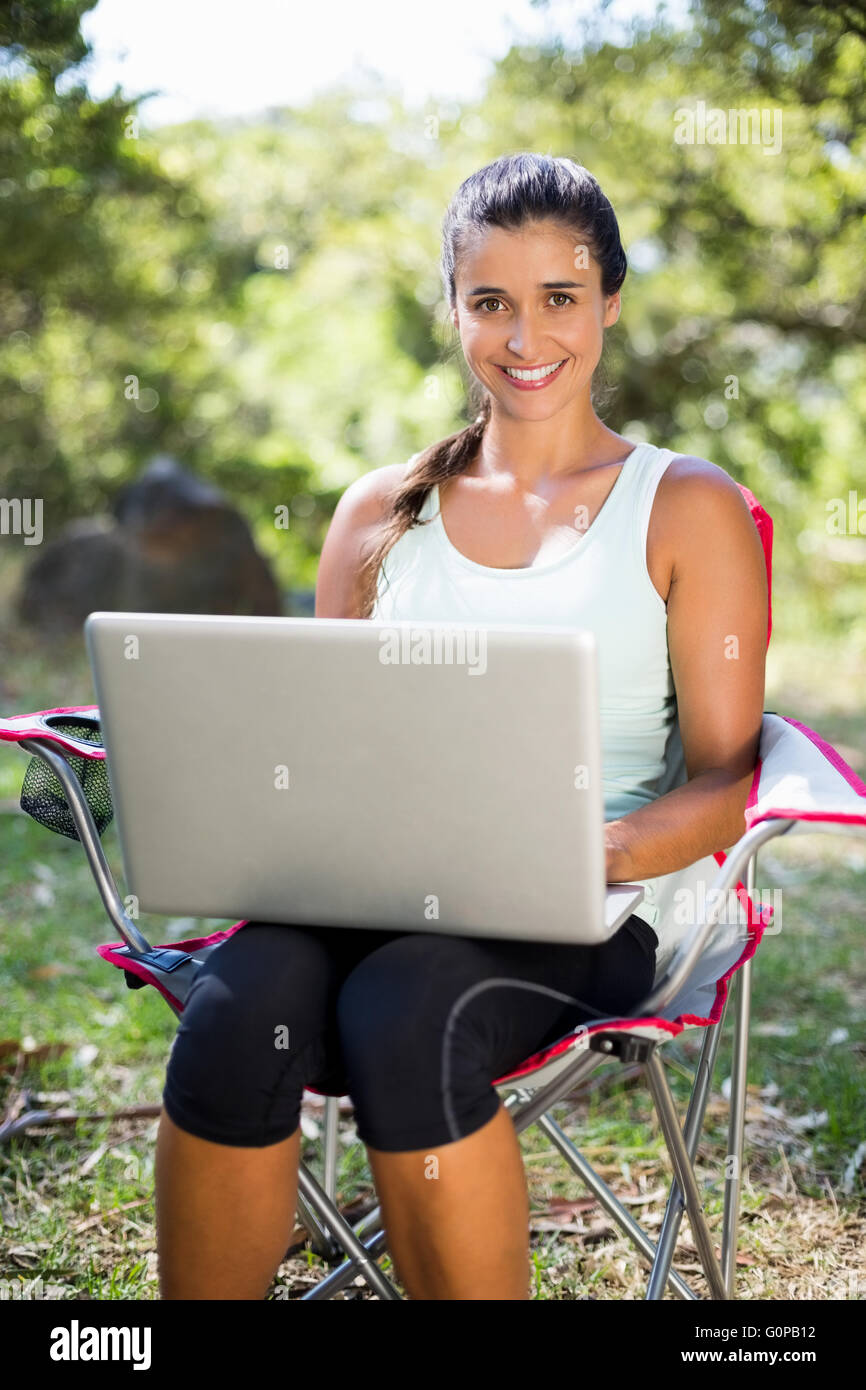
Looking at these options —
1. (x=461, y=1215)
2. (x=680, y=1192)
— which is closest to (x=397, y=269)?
(x=680, y=1192)

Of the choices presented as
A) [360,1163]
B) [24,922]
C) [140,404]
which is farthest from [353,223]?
[360,1163]

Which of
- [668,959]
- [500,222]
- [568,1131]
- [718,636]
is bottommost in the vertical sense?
[568,1131]

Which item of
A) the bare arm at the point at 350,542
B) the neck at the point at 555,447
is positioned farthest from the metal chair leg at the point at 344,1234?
the neck at the point at 555,447

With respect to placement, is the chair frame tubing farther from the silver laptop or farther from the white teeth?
the white teeth

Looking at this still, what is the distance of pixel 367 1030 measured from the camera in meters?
1.43

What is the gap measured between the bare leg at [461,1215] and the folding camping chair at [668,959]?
0.37ft

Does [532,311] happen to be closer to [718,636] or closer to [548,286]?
[548,286]

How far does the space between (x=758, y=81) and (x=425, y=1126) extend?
4.15 metres

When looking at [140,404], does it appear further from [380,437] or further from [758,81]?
[758,81]

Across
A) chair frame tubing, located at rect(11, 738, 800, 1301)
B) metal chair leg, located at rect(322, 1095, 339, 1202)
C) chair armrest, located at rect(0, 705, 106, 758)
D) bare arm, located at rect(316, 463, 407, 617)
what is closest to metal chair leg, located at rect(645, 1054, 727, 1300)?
chair frame tubing, located at rect(11, 738, 800, 1301)

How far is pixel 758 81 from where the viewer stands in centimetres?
452

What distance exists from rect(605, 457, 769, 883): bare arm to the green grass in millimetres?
833

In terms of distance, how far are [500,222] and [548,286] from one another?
0.37 feet

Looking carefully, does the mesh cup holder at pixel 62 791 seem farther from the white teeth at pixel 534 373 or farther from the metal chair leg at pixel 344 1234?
the white teeth at pixel 534 373
